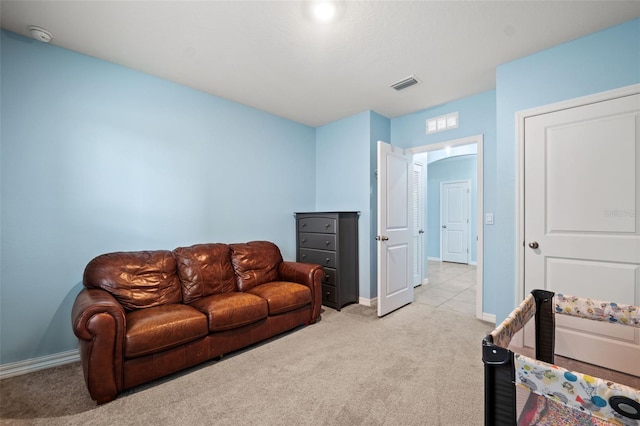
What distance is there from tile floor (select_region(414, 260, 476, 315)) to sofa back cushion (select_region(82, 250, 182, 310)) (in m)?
3.20

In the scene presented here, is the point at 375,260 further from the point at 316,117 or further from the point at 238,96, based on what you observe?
the point at 238,96

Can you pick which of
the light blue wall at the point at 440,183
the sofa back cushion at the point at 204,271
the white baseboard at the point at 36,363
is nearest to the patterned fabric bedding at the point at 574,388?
the sofa back cushion at the point at 204,271

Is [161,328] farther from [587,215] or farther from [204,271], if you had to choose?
[587,215]

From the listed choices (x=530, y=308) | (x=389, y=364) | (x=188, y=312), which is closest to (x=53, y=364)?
(x=188, y=312)

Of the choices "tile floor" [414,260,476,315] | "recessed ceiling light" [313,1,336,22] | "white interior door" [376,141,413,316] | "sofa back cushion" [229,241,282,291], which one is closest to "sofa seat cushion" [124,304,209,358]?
"sofa back cushion" [229,241,282,291]

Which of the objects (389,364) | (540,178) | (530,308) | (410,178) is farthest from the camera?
(410,178)

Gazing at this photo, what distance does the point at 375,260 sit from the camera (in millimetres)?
3885

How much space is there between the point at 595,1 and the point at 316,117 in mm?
2925

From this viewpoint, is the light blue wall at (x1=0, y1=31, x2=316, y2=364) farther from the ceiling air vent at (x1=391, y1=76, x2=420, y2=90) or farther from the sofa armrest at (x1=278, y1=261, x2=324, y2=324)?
the ceiling air vent at (x1=391, y1=76, x2=420, y2=90)

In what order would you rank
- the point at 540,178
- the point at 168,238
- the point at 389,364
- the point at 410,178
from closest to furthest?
the point at 389,364 < the point at 540,178 < the point at 168,238 < the point at 410,178

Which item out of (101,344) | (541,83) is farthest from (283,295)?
(541,83)

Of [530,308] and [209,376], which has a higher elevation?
[530,308]

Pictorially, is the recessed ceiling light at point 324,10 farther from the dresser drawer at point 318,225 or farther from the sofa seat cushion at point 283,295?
the sofa seat cushion at point 283,295

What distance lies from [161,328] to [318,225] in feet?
7.17
